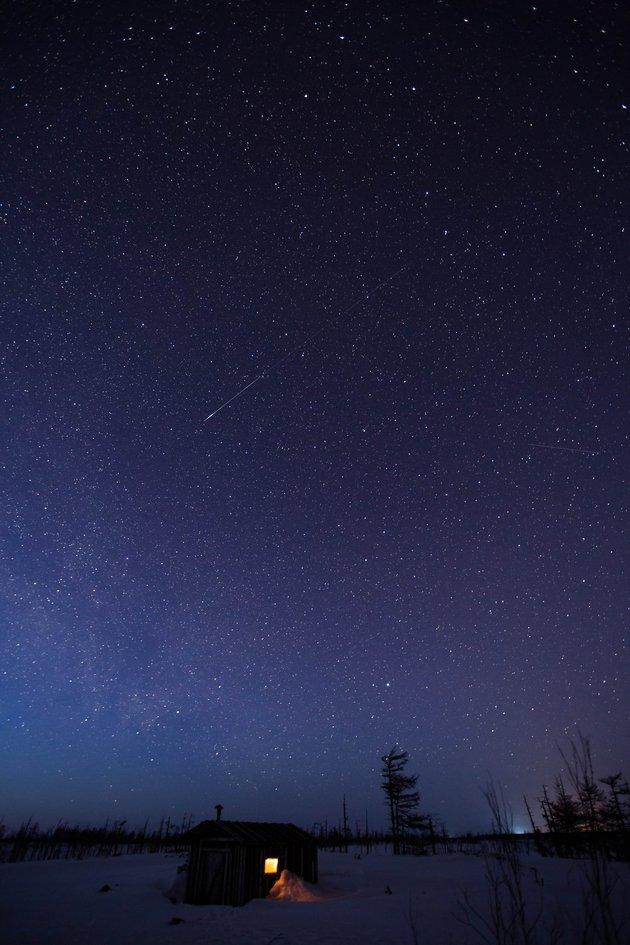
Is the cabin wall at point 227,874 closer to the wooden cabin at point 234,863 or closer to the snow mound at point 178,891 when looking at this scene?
the wooden cabin at point 234,863

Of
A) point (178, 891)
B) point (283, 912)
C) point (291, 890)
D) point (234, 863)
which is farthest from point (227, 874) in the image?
point (283, 912)

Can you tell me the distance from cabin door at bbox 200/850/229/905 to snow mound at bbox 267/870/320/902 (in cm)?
242

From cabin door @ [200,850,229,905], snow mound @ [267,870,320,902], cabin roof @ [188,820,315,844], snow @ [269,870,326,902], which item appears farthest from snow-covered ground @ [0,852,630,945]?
cabin roof @ [188,820,315,844]

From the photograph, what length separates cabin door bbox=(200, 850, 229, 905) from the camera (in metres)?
22.0

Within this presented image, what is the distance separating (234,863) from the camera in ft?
74.4

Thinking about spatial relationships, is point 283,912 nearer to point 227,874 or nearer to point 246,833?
point 227,874

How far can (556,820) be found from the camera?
4547 cm

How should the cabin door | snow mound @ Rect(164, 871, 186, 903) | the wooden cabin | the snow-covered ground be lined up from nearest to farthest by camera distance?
the snow-covered ground → the cabin door → the wooden cabin → snow mound @ Rect(164, 871, 186, 903)

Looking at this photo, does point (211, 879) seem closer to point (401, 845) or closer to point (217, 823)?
point (217, 823)

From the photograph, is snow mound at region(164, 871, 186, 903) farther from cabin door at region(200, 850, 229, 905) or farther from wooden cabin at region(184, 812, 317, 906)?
cabin door at region(200, 850, 229, 905)

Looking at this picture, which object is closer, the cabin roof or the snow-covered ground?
the snow-covered ground

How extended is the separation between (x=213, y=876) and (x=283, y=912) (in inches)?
186

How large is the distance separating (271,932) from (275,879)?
8.56 m

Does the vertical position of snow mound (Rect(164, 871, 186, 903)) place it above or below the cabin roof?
below
